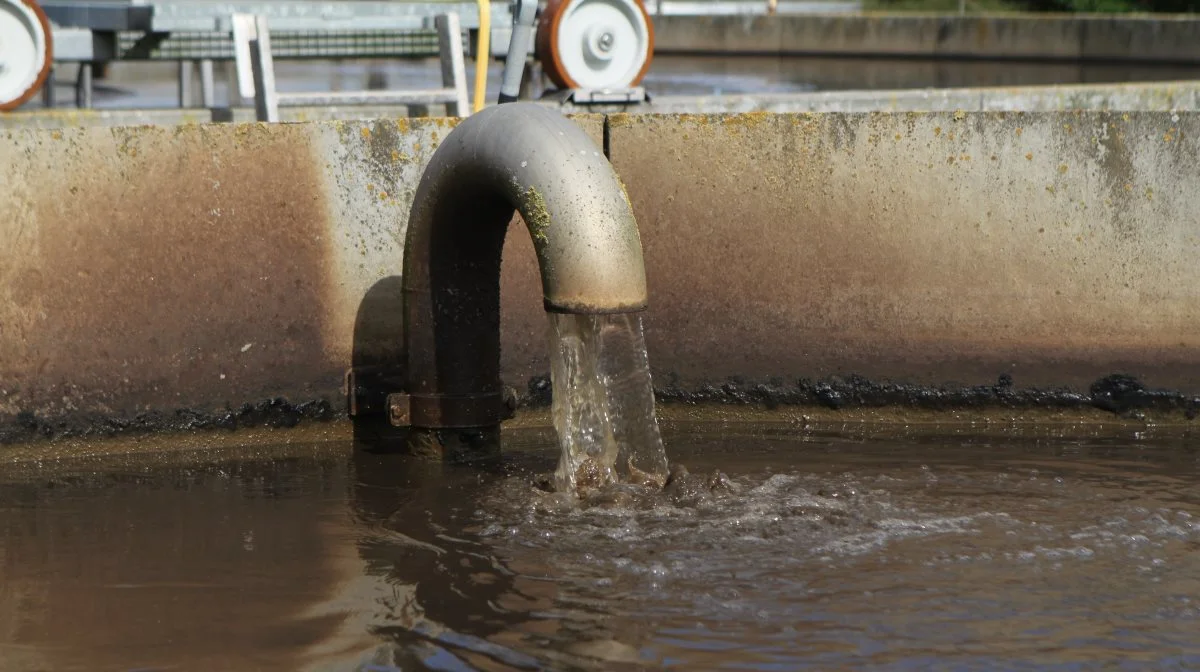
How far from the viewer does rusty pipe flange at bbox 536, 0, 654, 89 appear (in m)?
7.05

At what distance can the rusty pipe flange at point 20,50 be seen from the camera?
6160 mm

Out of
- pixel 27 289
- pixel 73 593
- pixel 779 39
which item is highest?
pixel 779 39

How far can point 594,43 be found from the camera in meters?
7.12

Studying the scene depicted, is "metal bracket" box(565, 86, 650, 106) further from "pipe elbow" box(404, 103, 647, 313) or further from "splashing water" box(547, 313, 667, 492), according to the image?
"splashing water" box(547, 313, 667, 492)

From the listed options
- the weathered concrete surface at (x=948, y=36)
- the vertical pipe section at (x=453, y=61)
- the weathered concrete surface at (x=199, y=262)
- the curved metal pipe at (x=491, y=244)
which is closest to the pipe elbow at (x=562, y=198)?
the curved metal pipe at (x=491, y=244)

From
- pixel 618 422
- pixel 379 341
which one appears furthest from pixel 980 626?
pixel 379 341

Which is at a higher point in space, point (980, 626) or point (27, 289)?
point (27, 289)

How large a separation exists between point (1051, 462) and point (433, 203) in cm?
212

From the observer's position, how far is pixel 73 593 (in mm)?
3555

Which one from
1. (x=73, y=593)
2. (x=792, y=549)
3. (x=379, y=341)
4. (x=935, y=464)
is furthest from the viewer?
(x=379, y=341)

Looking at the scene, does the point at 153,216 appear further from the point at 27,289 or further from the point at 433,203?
the point at 433,203

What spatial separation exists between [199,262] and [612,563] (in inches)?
76.4

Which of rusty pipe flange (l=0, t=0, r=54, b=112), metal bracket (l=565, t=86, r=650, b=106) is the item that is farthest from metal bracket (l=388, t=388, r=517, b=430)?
rusty pipe flange (l=0, t=0, r=54, b=112)

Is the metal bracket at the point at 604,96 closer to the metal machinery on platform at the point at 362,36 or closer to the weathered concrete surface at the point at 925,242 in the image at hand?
the metal machinery on platform at the point at 362,36
